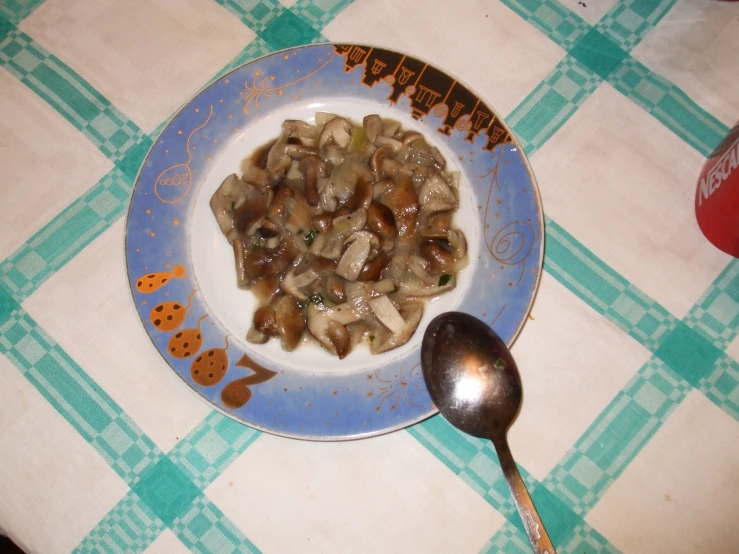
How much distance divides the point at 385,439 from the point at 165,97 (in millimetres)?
1623

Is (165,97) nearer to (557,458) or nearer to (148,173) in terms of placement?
(148,173)

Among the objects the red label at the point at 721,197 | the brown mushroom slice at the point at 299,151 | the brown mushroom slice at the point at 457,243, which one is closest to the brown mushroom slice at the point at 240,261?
the brown mushroom slice at the point at 299,151

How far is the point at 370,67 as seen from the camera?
1.98 metres

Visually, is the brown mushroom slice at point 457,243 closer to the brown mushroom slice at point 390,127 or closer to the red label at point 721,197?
the brown mushroom slice at point 390,127

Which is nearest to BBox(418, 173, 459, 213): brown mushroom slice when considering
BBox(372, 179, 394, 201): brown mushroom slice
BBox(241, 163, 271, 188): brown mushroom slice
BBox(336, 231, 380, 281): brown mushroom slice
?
BBox(372, 179, 394, 201): brown mushroom slice

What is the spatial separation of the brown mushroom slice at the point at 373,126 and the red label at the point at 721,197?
1162 mm

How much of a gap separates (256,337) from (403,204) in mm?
682

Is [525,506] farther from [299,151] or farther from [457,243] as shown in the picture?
[299,151]

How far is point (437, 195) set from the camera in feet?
6.18

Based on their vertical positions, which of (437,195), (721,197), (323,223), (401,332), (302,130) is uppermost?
(721,197)

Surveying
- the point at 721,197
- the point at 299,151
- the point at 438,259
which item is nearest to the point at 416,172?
the point at 438,259

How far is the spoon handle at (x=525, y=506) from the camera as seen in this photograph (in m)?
1.59

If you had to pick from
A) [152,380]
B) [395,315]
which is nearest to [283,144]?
[395,315]

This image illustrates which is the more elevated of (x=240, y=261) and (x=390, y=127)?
(x=390, y=127)
